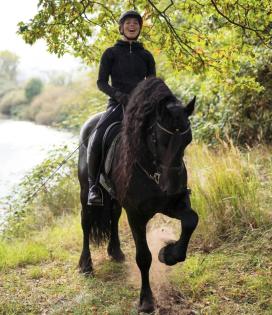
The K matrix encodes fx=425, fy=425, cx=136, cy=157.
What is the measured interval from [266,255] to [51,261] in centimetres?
302

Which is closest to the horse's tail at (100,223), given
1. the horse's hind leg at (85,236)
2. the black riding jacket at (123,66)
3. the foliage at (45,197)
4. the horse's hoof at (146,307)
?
the horse's hind leg at (85,236)

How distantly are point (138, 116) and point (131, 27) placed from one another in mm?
1332

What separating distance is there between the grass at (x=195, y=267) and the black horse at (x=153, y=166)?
523 mm

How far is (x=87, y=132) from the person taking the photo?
5367 millimetres

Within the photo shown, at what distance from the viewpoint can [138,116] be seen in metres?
3.64

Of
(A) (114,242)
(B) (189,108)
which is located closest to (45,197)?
(A) (114,242)

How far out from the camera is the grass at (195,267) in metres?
4.22

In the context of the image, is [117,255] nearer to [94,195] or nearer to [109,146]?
[94,195]

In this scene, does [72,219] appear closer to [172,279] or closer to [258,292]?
[172,279]

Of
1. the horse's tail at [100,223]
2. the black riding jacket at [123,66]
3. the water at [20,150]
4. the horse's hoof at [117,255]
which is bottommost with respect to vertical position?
the water at [20,150]

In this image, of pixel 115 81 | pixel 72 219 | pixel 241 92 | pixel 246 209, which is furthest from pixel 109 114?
pixel 241 92

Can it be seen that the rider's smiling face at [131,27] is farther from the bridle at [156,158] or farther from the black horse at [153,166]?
the bridle at [156,158]

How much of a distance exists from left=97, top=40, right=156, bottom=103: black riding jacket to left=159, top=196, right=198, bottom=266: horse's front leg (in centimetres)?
145

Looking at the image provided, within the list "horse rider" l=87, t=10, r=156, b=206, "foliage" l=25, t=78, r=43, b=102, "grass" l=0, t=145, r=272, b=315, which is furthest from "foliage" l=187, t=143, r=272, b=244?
"foliage" l=25, t=78, r=43, b=102
